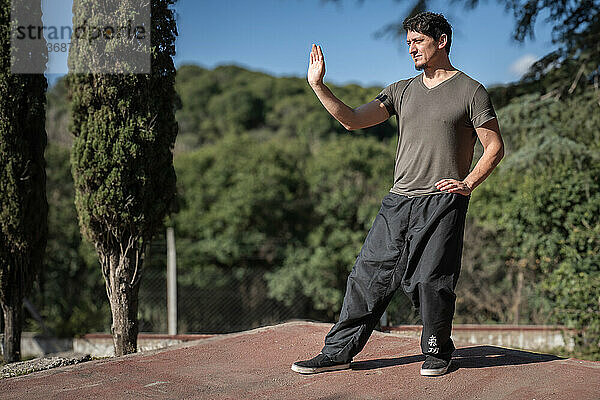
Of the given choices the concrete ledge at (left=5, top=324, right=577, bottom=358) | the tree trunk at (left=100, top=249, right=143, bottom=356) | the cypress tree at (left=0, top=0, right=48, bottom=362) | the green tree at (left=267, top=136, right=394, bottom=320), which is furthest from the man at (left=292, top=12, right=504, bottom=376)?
the green tree at (left=267, top=136, right=394, bottom=320)

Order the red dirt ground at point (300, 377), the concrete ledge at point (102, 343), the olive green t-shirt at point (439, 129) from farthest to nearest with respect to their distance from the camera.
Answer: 1. the concrete ledge at point (102, 343)
2. the olive green t-shirt at point (439, 129)
3. the red dirt ground at point (300, 377)

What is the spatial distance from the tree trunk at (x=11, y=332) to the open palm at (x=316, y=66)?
3.93 meters

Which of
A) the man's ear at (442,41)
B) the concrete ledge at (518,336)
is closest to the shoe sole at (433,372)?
the man's ear at (442,41)

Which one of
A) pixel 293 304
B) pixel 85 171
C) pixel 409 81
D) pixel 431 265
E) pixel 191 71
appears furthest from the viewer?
pixel 191 71

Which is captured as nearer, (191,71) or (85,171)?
(85,171)

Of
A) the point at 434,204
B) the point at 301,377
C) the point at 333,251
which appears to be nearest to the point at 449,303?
the point at 434,204

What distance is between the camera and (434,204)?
297 centimetres

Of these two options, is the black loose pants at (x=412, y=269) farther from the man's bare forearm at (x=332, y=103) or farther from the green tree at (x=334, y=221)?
the green tree at (x=334, y=221)

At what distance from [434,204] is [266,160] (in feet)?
38.5

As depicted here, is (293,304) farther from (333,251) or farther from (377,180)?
(377,180)

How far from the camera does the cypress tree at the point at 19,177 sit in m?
5.16

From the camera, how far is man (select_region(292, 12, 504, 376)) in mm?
2938

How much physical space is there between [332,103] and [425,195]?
0.65m

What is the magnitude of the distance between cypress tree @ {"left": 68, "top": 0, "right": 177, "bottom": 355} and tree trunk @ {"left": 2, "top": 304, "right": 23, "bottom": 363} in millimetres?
1388
